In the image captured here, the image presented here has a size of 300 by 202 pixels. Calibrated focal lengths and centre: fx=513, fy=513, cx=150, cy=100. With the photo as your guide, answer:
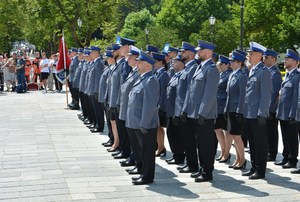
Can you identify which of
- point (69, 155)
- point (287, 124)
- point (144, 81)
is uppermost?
point (144, 81)

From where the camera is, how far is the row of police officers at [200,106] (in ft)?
25.5

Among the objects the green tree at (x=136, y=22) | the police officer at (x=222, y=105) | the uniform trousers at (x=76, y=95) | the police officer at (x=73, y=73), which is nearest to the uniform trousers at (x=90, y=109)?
the police officer at (x=73, y=73)

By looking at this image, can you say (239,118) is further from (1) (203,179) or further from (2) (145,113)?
(2) (145,113)

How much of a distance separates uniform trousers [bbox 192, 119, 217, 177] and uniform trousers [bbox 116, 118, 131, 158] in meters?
2.06

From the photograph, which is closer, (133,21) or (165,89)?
(165,89)

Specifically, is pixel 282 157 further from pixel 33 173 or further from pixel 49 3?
pixel 49 3

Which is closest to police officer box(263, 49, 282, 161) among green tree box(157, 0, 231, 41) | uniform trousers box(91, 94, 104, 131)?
Answer: uniform trousers box(91, 94, 104, 131)

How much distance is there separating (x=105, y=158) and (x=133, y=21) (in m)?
51.4

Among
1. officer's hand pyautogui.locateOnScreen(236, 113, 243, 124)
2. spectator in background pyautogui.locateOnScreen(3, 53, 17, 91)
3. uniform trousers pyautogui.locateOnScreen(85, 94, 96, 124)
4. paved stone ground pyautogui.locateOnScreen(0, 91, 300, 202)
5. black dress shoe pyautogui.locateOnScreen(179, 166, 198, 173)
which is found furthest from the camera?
spectator in background pyautogui.locateOnScreen(3, 53, 17, 91)

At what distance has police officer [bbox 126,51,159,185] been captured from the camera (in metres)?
7.61

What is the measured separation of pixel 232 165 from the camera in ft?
29.6

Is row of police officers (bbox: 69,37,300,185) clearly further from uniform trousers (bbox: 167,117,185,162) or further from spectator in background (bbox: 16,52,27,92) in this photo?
spectator in background (bbox: 16,52,27,92)

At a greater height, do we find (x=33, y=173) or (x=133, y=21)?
(x=133, y=21)

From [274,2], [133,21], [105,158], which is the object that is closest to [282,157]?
[105,158]
